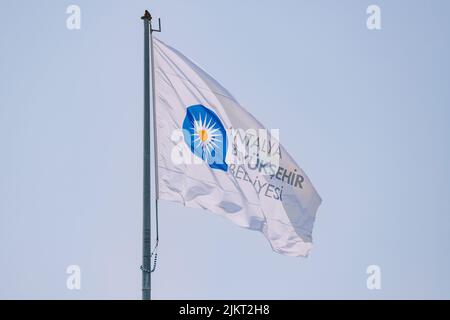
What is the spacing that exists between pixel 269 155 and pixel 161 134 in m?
3.24

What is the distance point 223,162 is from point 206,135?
656mm

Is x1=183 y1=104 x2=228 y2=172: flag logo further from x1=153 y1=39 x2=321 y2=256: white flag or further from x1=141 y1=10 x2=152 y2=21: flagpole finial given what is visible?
x1=141 y1=10 x2=152 y2=21: flagpole finial

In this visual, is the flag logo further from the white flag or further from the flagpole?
the flagpole

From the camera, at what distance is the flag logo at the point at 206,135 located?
61.5 feet

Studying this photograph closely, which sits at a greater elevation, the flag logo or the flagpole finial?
the flagpole finial

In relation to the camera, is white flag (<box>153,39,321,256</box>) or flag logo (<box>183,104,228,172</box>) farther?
flag logo (<box>183,104,228,172</box>)

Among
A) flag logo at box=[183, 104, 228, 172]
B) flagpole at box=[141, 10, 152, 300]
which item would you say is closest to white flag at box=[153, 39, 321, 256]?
flag logo at box=[183, 104, 228, 172]

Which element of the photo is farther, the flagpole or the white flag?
the white flag

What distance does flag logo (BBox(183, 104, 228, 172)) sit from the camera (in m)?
18.8

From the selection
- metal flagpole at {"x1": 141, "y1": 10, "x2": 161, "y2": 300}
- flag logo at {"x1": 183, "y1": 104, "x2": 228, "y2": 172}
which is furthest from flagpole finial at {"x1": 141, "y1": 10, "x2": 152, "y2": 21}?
flag logo at {"x1": 183, "y1": 104, "x2": 228, "y2": 172}

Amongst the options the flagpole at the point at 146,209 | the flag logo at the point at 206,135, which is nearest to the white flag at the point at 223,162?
the flag logo at the point at 206,135

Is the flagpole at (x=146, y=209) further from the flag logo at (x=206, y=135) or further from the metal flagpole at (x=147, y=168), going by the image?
the flag logo at (x=206, y=135)
